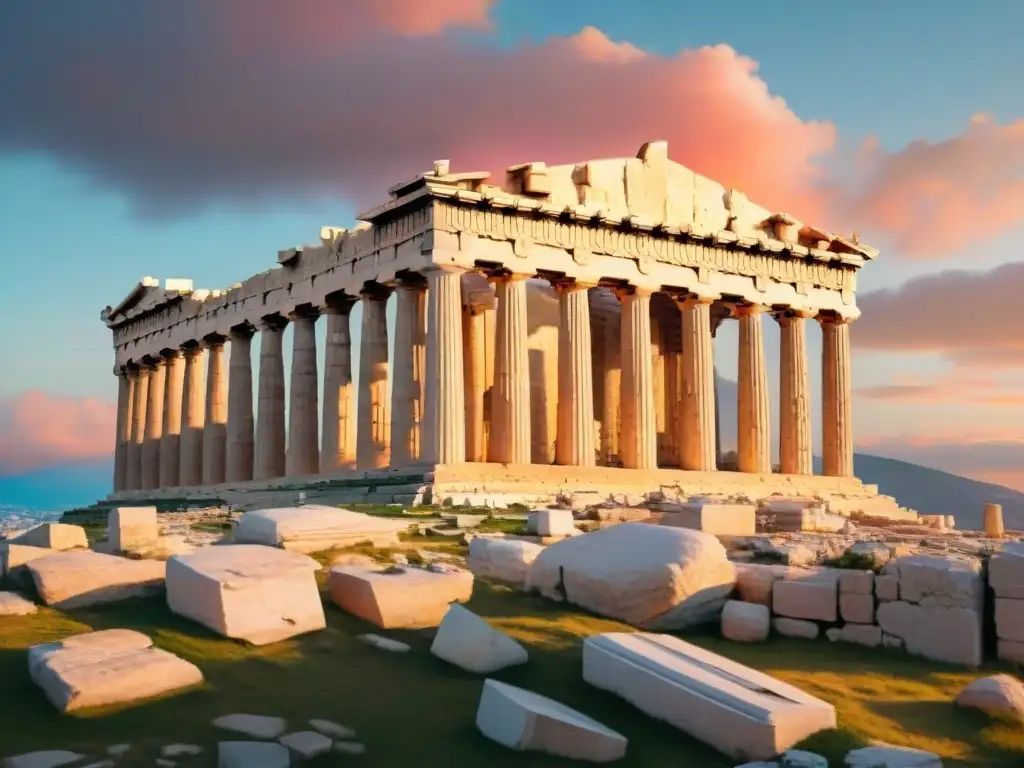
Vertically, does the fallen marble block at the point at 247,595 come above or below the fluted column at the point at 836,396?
below

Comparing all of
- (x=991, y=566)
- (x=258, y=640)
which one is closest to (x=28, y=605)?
(x=258, y=640)

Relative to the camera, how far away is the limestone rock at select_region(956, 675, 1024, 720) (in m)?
8.73

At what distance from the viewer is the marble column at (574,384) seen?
31422 millimetres

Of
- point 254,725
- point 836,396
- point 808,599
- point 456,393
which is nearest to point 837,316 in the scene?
point 836,396

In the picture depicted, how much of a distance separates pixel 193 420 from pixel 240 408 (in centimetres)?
440

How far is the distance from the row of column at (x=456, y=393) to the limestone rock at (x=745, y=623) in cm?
1745

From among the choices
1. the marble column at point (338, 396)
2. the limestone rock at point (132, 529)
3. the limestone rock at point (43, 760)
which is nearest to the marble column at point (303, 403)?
the marble column at point (338, 396)

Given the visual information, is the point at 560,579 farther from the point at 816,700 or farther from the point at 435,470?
the point at 435,470

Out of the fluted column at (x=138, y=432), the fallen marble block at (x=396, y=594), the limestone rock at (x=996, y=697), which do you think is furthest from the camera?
the fluted column at (x=138, y=432)

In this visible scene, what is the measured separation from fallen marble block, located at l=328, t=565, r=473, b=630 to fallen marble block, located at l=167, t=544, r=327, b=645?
383 millimetres

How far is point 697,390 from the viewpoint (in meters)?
34.9

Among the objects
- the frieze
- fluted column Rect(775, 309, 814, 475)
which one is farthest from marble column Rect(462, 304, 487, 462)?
fluted column Rect(775, 309, 814, 475)

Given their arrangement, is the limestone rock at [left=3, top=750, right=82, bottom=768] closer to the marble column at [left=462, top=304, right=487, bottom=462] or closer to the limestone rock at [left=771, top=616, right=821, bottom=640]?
the limestone rock at [left=771, top=616, right=821, bottom=640]

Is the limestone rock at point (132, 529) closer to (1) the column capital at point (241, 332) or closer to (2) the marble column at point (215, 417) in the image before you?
(1) the column capital at point (241, 332)
